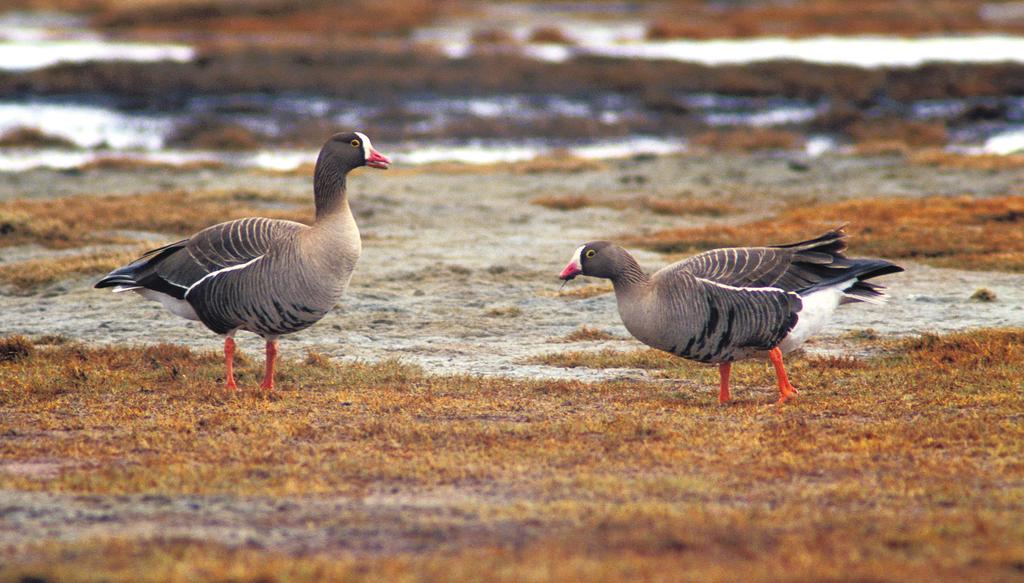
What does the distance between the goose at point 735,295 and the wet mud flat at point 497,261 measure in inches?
64.3

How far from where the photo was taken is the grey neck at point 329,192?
Result: 35.9 feet

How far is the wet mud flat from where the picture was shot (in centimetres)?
1359

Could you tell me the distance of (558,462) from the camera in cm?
845

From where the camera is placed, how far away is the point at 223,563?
20.3ft

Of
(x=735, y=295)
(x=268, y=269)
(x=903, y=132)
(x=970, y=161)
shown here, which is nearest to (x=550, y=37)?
(x=903, y=132)

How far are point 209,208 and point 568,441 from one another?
1426 cm

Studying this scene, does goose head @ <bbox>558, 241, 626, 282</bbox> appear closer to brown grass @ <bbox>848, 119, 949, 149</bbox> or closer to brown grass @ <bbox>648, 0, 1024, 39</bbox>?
brown grass @ <bbox>848, 119, 949, 149</bbox>

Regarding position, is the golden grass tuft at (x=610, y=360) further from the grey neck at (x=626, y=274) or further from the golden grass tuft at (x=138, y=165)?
the golden grass tuft at (x=138, y=165)

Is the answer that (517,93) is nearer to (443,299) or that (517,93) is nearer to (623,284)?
(443,299)

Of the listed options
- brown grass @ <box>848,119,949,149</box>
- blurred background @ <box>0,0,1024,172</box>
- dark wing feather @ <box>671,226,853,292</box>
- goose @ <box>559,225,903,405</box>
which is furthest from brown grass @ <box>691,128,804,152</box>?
goose @ <box>559,225,903,405</box>

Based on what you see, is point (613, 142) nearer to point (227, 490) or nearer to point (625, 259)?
point (625, 259)

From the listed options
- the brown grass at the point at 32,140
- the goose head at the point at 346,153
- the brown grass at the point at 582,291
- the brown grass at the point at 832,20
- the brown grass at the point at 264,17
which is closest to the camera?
the goose head at the point at 346,153

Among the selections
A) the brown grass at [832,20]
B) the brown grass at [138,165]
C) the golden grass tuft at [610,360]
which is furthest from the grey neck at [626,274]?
the brown grass at [832,20]

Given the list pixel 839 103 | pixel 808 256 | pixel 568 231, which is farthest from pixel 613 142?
pixel 808 256
